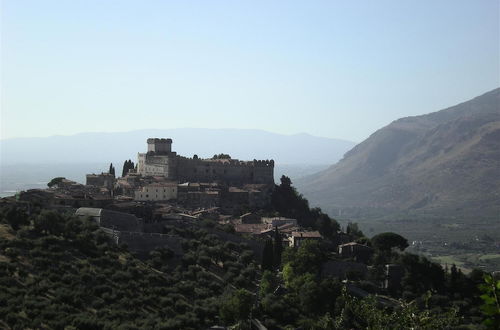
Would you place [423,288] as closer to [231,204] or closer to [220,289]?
[220,289]

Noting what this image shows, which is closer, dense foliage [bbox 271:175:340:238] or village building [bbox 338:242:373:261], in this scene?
village building [bbox 338:242:373:261]

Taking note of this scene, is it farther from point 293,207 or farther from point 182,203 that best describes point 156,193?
point 293,207

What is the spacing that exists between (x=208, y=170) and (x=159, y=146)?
6179 millimetres

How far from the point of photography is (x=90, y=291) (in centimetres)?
3919

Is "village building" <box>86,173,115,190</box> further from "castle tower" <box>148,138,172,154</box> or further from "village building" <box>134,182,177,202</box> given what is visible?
"village building" <box>134,182,177,202</box>

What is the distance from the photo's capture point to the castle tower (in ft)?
256

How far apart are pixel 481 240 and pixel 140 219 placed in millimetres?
102429

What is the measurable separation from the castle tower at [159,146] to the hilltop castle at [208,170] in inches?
62.4

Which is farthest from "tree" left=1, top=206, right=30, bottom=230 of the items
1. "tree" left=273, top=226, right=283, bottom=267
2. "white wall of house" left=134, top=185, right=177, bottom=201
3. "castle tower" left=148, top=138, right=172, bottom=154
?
"castle tower" left=148, top=138, right=172, bottom=154

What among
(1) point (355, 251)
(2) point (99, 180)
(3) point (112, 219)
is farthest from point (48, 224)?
(2) point (99, 180)

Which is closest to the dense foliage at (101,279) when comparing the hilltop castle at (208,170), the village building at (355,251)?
the village building at (355,251)

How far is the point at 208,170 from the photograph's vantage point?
2970 inches

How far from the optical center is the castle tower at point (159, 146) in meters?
77.9

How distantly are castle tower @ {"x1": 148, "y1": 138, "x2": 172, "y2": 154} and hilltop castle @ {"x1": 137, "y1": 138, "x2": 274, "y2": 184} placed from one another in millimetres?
1586
